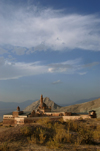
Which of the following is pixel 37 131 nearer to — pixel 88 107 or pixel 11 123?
pixel 11 123

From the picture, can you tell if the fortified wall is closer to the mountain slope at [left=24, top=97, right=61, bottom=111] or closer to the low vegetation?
the low vegetation

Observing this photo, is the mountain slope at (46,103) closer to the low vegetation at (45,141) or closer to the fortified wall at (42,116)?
the fortified wall at (42,116)

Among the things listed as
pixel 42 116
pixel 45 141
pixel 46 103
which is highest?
pixel 46 103

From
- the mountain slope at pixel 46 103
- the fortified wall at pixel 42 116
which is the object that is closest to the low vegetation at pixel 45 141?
the fortified wall at pixel 42 116

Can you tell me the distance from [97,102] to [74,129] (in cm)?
5749

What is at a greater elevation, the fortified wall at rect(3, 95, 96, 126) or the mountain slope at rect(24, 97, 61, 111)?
the mountain slope at rect(24, 97, 61, 111)

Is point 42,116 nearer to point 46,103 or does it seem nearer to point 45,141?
point 45,141

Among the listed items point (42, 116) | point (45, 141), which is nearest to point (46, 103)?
point (42, 116)

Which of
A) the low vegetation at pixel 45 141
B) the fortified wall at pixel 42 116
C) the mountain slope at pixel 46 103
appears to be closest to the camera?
the low vegetation at pixel 45 141

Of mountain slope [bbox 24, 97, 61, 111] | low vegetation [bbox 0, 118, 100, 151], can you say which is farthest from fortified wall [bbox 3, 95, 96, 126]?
mountain slope [bbox 24, 97, 61, 111]

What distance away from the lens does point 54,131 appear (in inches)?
419

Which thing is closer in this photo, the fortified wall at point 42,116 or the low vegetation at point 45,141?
the low vegetation at point 45,141

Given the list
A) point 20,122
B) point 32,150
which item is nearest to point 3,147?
point 32,150

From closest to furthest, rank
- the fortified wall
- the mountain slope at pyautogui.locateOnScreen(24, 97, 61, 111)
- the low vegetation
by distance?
the low vegetation
the fortified wall
the mountain slope at pyautogui.locateOnScreen(24, 97, 61, 111)
